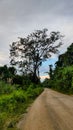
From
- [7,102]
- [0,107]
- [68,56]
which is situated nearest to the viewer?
[0,107]

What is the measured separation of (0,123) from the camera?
46.2 ft

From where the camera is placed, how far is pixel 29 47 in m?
66.2

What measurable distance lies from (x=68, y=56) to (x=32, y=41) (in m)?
14.5

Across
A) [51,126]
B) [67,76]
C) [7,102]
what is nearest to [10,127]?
[51,126]

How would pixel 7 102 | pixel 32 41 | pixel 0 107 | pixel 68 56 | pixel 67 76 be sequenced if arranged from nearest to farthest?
pixel 0 107, pixel 7 102, pixel 67 76, pixel 32 41, pixel 68 56

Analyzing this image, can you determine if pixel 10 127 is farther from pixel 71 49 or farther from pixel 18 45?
pixel 71 49

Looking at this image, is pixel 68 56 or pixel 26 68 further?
pixel 68 56

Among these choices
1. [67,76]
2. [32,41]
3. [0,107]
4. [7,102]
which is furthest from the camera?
[32,41]

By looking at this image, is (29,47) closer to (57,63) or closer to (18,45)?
(18,45)

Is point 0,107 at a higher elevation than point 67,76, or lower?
lower

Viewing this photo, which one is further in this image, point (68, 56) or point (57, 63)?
point (57, 63)

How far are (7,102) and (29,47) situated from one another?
140ft

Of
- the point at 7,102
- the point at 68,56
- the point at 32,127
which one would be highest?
the point at 68,56

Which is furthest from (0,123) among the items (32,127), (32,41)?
(32,41)
